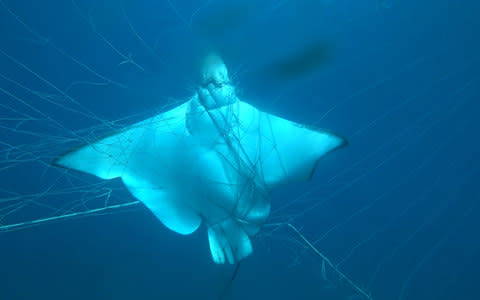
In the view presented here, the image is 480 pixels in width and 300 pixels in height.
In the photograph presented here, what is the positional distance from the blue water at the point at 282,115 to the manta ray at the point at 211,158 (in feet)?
2.74

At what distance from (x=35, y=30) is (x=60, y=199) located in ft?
7.35

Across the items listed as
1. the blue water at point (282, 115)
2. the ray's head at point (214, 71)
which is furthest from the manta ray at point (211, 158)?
the blue water at point (282, 115)

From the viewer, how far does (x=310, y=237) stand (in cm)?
539

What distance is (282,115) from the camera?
4340mm

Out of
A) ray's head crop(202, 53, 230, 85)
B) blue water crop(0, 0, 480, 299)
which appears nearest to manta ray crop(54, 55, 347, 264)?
ray's head crop(202, 53, 230, 85)

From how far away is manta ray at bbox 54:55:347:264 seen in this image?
87.7 inches

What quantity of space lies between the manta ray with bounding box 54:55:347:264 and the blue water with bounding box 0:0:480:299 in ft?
2.74

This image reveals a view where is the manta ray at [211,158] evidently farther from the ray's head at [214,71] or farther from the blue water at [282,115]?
the blue water at [282,115]

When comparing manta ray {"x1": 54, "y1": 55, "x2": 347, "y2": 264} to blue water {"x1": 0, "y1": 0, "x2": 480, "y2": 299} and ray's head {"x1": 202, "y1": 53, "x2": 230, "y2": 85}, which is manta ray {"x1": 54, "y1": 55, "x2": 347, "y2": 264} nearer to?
ray's head {"x1": 202, "y1": 53, "x2": 230, "y2": 85}

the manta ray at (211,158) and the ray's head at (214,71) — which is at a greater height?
the ray's head at (214,71)

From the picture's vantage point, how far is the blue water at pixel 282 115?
372 centimetres

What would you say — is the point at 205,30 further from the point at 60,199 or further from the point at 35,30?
the point at 60,199

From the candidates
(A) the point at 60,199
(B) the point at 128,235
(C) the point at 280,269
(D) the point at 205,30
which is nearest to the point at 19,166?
(A) the point at 60,199

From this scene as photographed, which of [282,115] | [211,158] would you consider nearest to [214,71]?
[211,158]
